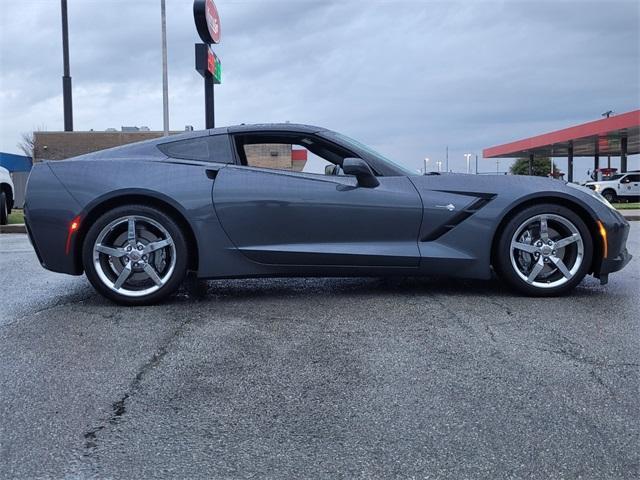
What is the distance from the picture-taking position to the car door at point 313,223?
170 inches

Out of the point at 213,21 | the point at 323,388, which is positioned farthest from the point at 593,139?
the point at 323,388

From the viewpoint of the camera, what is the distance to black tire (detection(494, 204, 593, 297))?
14.4ft

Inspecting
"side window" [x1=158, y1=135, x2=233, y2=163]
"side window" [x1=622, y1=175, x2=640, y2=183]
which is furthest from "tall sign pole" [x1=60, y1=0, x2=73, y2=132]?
"side window" [x1=622, y1=175, x2=640, y2=183]

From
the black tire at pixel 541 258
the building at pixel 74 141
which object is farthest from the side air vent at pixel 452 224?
the building at pixel 74 141

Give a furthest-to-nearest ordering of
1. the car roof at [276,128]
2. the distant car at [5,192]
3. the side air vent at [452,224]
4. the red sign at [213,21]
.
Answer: the red sign at [213,21] < the distant car at [5,192] < the car roof at [276,128] < the side air vent at [452,224]

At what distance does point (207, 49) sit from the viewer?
1769 centimetres

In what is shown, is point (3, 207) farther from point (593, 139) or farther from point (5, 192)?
point (593, 139)

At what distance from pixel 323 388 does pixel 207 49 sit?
54.5 feet

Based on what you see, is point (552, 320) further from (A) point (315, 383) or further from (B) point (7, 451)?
(B) point (7, 451)

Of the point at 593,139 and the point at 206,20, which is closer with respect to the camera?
the point at 206,20

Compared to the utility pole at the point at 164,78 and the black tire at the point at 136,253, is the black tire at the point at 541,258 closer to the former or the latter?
the black tire at the point at 136,253

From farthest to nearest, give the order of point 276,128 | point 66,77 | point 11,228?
point 66,77
point 11,228
point 276,128

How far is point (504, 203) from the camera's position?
439cm

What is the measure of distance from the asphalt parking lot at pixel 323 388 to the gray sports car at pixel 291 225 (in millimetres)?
261
